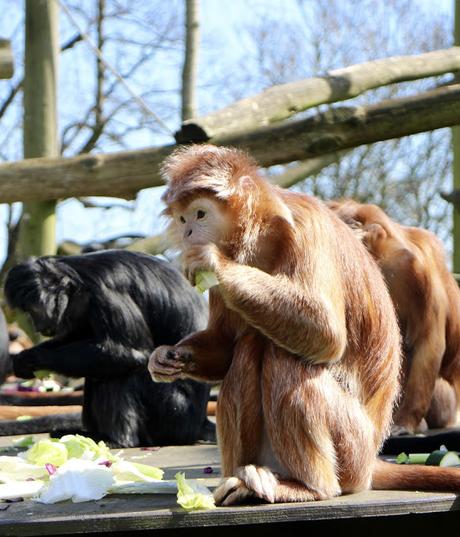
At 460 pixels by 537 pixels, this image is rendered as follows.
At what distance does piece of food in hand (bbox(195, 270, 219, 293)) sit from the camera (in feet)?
12.0

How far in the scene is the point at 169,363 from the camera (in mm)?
3963

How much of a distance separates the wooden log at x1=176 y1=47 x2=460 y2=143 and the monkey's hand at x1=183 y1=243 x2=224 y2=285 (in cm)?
287

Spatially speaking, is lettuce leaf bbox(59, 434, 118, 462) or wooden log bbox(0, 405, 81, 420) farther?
wooden log bbox(0, 405, 81, 420)

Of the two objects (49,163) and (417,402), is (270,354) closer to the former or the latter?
(417,402)

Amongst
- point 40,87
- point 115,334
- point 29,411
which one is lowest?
point 29,411

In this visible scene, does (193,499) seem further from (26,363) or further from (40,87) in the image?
(40,87)

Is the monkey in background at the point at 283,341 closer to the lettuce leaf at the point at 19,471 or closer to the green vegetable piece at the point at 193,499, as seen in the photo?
the green vegetable piece at the point at 193,499

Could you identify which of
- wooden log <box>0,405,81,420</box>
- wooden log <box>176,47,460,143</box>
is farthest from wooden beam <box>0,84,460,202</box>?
wooden log <box>0,405,81,420</box>

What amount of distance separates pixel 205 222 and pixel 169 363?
58cm

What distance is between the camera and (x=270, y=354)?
3768 mm

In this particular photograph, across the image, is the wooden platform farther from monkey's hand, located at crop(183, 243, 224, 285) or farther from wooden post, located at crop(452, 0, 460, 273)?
wooden post, located at crop(452, 0, 460, 273)

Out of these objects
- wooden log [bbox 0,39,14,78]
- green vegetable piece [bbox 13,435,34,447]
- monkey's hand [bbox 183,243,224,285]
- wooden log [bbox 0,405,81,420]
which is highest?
wooden log [bbox 0,39,14,78]

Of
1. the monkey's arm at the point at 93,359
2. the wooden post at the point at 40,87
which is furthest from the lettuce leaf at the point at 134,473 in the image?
the wooden post at the point at 40,87

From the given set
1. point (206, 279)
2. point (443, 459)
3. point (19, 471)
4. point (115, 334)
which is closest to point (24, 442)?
point (115, 334)
